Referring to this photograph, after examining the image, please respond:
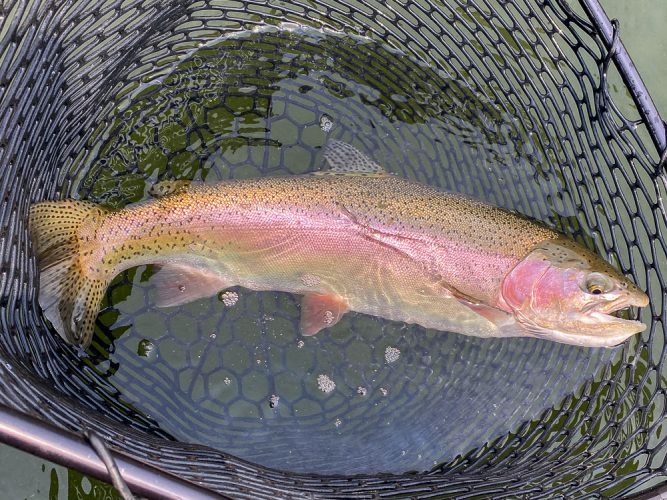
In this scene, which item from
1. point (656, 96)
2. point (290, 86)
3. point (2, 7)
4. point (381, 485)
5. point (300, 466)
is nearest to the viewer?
point (2, 7)

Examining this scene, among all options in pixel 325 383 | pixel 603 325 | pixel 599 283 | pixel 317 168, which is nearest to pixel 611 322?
pixel 603 325

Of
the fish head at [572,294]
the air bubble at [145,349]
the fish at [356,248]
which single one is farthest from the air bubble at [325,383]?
the fish head at [572,294]

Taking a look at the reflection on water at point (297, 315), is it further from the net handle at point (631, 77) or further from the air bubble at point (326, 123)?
the net handle at point (631, 77)

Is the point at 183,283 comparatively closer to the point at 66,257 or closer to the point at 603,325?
the point at 66,257

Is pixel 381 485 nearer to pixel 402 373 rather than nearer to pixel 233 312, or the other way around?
pixel 402 373

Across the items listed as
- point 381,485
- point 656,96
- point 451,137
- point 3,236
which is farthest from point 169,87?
point 656,96

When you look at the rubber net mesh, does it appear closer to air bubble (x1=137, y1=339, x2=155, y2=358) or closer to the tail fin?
air bubble (x1=137, y1=339, x2=155, y2=358)
